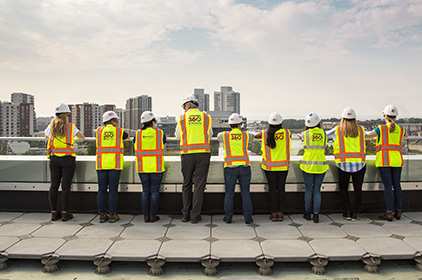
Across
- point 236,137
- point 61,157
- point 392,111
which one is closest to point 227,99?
point 392,111

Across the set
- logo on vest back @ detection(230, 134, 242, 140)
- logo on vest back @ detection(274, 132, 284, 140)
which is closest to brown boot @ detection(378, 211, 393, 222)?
logo on vest back @ detection(274, 132, 284, 140)

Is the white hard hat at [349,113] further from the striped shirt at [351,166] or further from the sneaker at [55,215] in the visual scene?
the sneaker at [55,215]

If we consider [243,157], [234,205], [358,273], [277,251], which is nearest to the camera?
[358,273]

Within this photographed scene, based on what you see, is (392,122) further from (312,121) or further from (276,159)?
(276,159)

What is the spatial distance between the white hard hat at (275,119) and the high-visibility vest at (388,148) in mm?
1748

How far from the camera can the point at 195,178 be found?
589 centimetres

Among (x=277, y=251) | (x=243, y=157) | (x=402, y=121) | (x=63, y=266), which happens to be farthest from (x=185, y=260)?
(x=402, y=121)

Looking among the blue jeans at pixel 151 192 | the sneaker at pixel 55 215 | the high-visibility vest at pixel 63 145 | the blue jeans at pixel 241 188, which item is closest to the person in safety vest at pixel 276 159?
the blue jeans at pixel 241 188

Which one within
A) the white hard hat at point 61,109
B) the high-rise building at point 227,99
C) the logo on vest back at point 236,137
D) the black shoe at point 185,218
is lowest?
the black shoe at point 185,218

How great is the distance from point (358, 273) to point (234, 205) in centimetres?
251

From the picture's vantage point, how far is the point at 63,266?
447 centimetres

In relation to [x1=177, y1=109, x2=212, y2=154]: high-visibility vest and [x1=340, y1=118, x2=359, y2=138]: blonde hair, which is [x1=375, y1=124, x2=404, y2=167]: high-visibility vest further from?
[x1=177, y1=109, x2=212, y2=154]: high-visibility vest

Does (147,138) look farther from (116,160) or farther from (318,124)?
(318,124)

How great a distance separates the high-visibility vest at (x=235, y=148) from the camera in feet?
19.0
